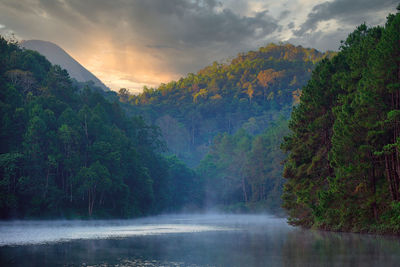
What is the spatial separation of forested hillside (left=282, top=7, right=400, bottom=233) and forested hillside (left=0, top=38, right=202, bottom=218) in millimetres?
36359

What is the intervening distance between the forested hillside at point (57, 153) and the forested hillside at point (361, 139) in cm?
3636

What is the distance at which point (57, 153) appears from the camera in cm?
6588

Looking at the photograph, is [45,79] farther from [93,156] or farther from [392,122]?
[392,122]

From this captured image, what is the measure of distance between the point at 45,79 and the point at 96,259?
6334cm

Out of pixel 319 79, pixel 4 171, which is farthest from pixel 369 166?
pixel 4 171

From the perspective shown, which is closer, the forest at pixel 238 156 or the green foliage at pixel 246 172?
the forest at pixel 238 156

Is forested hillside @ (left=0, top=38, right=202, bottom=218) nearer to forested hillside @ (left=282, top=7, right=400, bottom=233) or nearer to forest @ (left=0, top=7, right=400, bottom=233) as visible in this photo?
forest @ (left=0, top=7, right=400, bottom=233)

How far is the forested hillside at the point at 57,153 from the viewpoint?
6109 cm

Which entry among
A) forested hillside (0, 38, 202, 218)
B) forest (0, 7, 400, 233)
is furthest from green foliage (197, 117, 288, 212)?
forested hillside (0, 38, 202, 218)

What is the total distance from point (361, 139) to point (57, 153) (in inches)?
1811

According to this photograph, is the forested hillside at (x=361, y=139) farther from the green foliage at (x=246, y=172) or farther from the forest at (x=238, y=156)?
the green foliage at (x=246, y=172)

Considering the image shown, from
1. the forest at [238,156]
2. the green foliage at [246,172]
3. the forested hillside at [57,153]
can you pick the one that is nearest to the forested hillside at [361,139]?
the forest at [238,156]

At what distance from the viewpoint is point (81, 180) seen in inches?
2623

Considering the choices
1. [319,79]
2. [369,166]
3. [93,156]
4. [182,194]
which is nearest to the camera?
[369,166]
